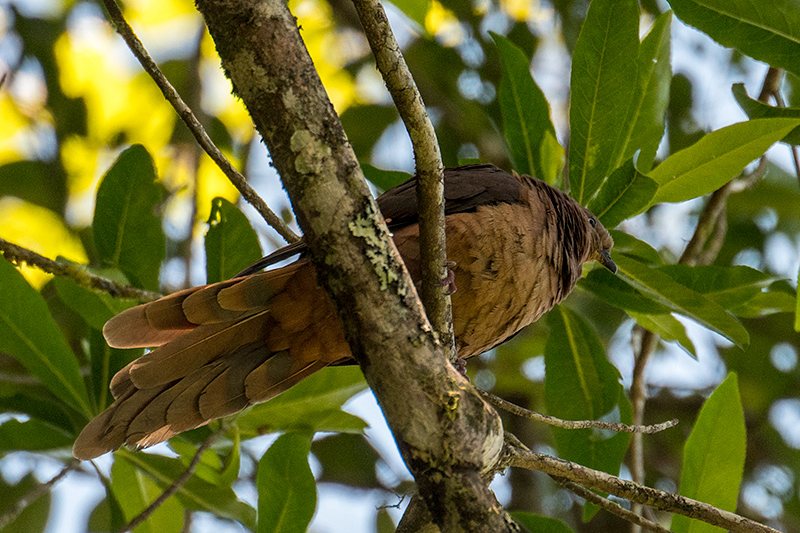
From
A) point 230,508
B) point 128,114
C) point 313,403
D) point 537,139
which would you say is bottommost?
point 230,508

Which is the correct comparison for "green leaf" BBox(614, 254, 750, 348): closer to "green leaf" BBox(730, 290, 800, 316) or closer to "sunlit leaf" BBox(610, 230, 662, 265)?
"sunlit leaf" BBox(610, 230, 662, 265)

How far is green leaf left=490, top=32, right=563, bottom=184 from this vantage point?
106 inches

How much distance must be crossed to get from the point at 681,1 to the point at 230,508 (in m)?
2.32

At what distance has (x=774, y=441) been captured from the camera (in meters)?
4.35

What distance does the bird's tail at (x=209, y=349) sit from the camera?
2166 millimetres

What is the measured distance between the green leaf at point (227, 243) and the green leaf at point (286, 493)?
694mm

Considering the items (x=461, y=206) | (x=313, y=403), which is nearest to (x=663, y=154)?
(x=461, y=206)

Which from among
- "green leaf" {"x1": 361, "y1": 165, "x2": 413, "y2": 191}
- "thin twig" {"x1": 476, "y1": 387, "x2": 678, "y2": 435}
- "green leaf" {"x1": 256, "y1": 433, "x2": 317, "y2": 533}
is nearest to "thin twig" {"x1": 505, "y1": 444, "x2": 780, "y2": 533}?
"thin twig" {"x1": 476, "y1": 387, "x2": 678, "y2": 435}

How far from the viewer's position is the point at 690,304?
2383mm

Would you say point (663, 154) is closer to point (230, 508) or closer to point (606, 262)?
point (606, 262)

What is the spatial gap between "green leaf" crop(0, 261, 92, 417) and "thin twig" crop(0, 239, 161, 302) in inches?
3.0

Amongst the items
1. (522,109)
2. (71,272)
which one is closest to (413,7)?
(522,109)

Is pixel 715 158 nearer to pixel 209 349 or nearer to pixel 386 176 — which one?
pixel 386 176

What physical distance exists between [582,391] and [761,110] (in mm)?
1179
